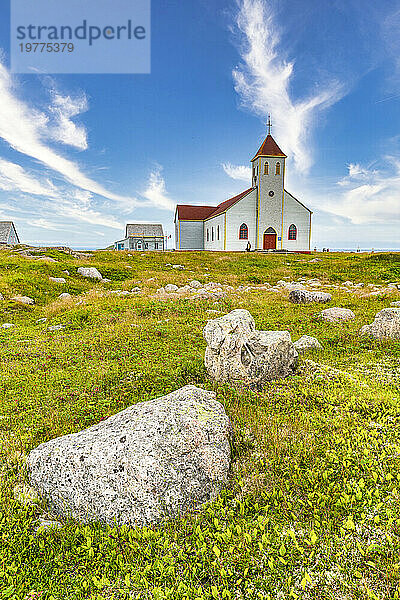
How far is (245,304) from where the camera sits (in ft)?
67.2

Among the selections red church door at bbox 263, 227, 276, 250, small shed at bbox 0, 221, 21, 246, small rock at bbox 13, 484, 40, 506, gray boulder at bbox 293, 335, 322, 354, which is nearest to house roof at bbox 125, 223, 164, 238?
small shed at bbox 0, 221, 21, 246

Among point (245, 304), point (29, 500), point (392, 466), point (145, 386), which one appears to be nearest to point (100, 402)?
point (145, 386)

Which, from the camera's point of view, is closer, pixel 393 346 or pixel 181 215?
pixel 393 346

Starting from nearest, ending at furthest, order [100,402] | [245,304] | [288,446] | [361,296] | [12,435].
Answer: [288,446] → [12,435] → [100,402] → [245,304] → [361,296]

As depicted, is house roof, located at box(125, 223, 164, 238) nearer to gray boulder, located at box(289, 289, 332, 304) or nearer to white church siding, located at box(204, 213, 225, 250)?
white church siding, located at box(204, 213, 225, 250)

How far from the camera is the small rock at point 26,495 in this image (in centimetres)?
595

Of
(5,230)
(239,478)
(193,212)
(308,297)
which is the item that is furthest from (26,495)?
(5,230)

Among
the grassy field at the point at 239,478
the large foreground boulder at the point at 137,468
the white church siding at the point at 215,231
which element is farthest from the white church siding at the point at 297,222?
the large foreground boulder at the point at 137,468

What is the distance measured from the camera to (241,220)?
67125 mm

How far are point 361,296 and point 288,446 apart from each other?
18.9 meters

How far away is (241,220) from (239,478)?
64283mm

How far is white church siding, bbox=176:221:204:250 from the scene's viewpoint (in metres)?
83.2

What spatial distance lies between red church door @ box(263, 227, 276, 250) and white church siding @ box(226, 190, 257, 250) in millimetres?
2380

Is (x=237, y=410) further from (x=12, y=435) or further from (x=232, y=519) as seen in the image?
(x=12, y=435)
